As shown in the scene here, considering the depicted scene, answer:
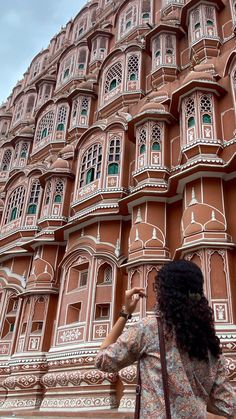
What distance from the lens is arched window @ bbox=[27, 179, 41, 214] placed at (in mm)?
16969

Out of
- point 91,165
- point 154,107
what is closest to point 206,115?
point 154,107

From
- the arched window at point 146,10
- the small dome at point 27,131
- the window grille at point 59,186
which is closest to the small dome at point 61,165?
the window grille at point 59,186

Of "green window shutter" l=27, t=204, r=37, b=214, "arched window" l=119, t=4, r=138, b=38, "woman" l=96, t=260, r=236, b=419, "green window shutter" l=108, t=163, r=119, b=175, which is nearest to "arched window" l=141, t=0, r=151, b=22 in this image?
"arched window" l=119, t=4, r=138, b=38

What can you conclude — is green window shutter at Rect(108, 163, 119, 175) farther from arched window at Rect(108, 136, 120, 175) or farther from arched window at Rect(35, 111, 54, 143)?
arched window at Rect(35, 111, 54, 143)

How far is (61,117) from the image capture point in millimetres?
20141

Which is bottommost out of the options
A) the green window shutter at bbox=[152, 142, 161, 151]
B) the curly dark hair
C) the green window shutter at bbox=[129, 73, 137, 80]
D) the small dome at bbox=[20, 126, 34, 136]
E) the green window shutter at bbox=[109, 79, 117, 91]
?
the curly dark hair

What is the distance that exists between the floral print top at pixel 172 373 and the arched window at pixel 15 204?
15.5 metres

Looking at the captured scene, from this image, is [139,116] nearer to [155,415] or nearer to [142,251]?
[142,251]

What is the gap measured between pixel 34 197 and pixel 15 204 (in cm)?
139

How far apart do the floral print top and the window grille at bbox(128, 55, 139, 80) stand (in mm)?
15709

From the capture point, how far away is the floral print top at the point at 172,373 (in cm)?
222

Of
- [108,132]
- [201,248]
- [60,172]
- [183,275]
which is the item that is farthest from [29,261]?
[183,275]

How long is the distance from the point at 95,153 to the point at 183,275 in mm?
12338

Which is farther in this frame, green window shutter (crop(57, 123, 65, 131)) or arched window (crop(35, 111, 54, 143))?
arched window (crop(35, 111, 54, 143))
